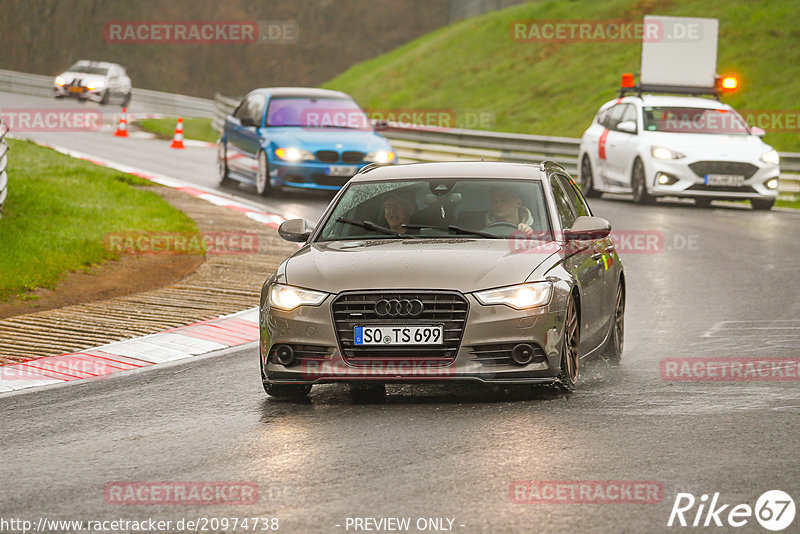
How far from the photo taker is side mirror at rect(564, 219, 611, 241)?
901 centimetres

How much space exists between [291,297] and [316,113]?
14.9 m

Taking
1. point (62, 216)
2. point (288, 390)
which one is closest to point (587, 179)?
point (62, 216)

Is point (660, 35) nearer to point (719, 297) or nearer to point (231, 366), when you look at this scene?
point (719, 297)

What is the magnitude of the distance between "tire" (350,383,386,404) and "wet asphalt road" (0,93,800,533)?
0.09 metres

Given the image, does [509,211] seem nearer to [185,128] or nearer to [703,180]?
[703,180]

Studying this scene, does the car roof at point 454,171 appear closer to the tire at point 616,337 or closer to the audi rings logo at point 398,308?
the tire at point 616,337

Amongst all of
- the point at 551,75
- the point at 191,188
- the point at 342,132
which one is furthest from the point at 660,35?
the point at 551,75

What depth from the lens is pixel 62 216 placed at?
1755 centimetres

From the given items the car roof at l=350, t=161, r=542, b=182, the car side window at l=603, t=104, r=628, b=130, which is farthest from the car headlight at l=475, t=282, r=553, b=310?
the car side window at l=603, t=104, r=628, b=130

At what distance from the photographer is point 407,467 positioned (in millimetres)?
6652

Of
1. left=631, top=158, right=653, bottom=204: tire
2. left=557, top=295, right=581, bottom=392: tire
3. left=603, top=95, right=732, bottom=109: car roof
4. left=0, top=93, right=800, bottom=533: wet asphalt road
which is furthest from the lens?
left=603, top=95, right=732, bottom=109: car roof

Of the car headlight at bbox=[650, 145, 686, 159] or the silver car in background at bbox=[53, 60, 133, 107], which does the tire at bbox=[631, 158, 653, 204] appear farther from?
the silver car in background at bbox=[53, 60, 133, 107]

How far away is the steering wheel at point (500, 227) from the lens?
8987mm

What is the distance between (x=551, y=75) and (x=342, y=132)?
68.5 feet
